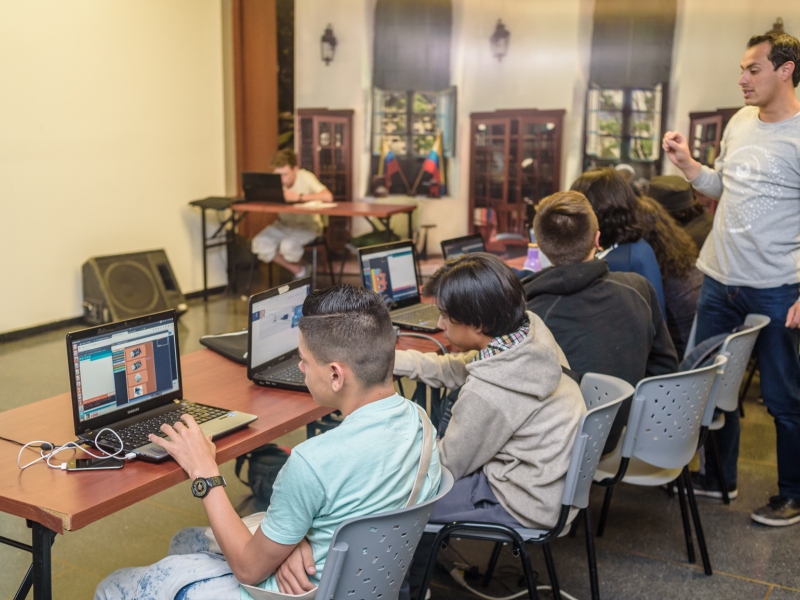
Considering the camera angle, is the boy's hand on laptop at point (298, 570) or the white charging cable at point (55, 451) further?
the white charging cable at point (55, 451)

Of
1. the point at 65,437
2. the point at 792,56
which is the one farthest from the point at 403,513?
the point at 792,56

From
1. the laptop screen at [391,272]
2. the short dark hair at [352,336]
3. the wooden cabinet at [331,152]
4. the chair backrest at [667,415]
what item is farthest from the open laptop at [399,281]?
the wooden cabinet at [331,152]

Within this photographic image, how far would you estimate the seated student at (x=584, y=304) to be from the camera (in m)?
2.52

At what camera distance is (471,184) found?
22.3 feet

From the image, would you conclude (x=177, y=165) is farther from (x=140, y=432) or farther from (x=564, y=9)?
(x=140, y=432)

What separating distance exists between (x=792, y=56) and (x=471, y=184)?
3.99 metres

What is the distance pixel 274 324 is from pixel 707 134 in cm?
447

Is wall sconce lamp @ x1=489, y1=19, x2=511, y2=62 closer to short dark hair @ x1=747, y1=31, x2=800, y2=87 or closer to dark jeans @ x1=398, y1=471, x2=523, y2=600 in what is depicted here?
short dark hair @ x1=747, y1=31, x2=800, y2=87

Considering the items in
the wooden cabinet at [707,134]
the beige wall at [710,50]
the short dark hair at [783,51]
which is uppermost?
the beige wall at [710,50]

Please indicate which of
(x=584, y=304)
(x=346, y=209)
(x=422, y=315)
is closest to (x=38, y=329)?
(x=346, y=209)

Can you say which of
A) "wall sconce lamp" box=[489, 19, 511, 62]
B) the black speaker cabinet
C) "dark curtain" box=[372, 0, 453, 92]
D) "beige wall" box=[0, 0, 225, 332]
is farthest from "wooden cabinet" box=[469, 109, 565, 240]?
the black speaker cabinet

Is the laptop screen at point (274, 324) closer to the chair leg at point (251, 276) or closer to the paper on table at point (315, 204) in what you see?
the paper on table at point (315, 204)

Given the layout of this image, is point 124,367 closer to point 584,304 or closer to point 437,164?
point 584,304

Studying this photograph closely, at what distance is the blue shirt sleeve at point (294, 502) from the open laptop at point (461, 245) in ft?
7.80
